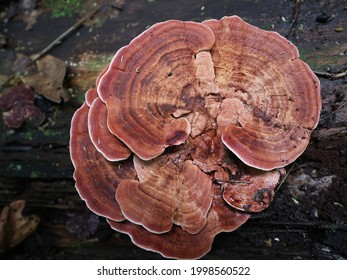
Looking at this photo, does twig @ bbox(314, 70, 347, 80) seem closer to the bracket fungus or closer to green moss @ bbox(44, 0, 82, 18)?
the bracket fungus

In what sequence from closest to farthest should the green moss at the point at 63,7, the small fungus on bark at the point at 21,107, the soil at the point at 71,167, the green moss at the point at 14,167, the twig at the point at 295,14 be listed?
the soil at the point at 71,167 < the twig at the point at 295,14 < the small fungus on bark at the point at 21,107 < the green moss at the point at 14,167 < the green moss at the point at 63,7

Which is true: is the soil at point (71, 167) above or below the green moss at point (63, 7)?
below

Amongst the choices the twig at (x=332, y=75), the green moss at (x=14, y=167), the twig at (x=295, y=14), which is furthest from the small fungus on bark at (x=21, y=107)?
the twig at (x=332, y=75)

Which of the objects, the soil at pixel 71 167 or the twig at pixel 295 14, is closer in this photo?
the soil at pixel 71 167

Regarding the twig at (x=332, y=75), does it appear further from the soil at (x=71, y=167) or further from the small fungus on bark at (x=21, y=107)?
the small fungus on bark at (x=21, y=107)
